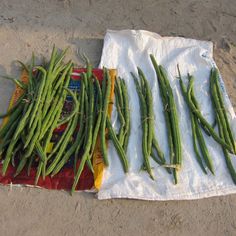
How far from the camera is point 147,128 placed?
3.61 m

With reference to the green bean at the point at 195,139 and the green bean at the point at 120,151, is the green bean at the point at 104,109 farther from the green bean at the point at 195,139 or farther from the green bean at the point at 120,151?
the green bean at the point at 195,139

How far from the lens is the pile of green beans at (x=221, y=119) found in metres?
3.47

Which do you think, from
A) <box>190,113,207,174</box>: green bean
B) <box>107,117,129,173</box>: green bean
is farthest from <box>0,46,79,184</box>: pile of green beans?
<box>190,113,207,174</box>: green bean

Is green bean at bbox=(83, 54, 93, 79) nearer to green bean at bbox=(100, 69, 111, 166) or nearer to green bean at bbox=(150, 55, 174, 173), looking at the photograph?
green bean at bbox=(100, 69, 111, 166)

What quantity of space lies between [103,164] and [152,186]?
54cm

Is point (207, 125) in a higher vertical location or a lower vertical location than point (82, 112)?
lower

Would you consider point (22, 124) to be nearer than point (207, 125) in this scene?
Yes

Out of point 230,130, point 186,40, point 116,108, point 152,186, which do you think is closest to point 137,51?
point 186,40

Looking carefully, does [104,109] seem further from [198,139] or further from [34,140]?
[198,139]

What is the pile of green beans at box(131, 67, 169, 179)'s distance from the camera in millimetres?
3426

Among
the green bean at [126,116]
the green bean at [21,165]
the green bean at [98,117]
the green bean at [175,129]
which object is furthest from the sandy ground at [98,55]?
the green bean at [126,116]

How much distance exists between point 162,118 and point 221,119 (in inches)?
25.5

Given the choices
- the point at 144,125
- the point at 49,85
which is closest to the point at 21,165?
the point at 49,85

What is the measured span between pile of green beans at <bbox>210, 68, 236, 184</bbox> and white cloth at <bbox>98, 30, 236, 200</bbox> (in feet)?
0.21
